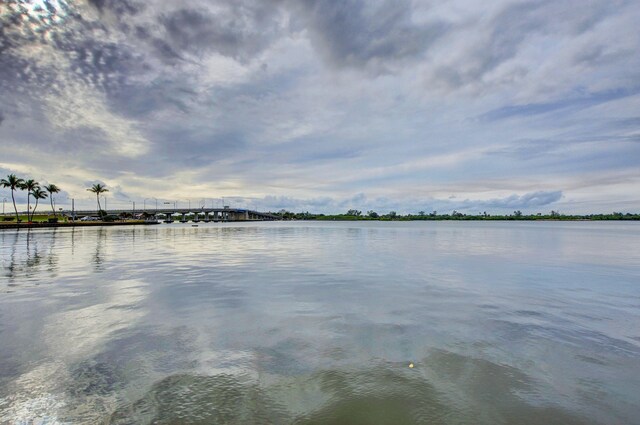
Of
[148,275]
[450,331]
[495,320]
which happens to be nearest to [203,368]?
[450,331]

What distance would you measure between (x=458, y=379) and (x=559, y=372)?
8.97ft

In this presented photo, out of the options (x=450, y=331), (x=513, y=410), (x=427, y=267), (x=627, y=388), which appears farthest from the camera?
(x=427, y=267)

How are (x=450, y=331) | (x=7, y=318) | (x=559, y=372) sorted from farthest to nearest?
(x=7, y=318) < (x=450, y=331) < (x=559, y=372)

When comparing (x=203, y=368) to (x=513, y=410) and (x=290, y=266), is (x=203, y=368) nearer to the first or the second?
(x=513, y=410)

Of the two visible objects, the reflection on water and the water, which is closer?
the reflection on water

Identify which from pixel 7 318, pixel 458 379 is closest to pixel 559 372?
pixel 458 379

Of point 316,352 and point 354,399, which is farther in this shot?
point 316,352

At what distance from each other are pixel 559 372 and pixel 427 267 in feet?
60.8

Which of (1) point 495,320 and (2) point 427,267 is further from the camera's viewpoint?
(2) point 427,267

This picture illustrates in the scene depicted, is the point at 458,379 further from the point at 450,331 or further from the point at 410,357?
the point at 450,331

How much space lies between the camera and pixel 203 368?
8289 millimetres

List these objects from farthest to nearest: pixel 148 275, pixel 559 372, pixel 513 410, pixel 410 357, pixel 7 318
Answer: pixel 148 275 → pixel 7 318 → pixel 410 357 → pixel 559 372 → pixel 513 410

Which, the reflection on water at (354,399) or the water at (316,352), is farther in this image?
the water at (316,352)

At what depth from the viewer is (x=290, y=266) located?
26.7 m
